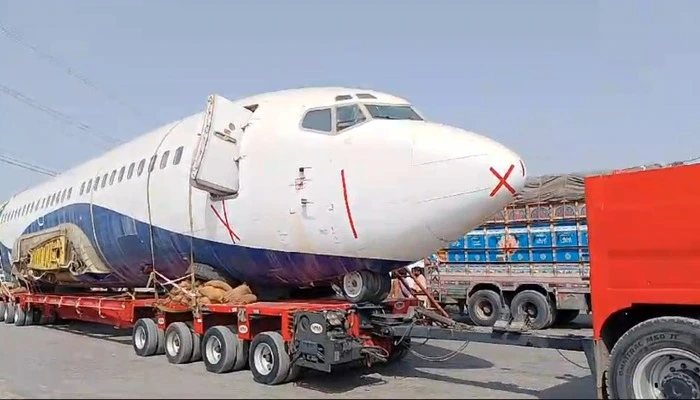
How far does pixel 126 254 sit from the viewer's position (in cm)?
1386

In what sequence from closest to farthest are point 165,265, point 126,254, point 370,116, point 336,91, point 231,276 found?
1. point 370,116
2. point 336,91
3. point 231,276
4. point 165,265
5. point 126,254

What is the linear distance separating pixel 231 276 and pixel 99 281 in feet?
19.0

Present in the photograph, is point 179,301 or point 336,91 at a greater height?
point 336,91

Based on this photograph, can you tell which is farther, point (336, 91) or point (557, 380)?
point (336, 91)

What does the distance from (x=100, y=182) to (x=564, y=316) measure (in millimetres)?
11447

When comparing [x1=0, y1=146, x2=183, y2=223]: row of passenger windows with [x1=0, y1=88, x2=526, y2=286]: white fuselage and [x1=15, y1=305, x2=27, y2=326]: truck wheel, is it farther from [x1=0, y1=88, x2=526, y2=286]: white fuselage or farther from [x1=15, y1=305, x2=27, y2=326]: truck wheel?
[x1=15, y1=305, x2=27, y2=326]: truck wheel

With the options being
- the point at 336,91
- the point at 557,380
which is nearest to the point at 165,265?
the point at 336,91

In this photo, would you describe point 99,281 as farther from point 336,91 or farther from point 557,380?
point 557,380

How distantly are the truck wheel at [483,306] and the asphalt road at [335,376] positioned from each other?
11.9 ft

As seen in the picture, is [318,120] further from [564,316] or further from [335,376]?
[564,316]

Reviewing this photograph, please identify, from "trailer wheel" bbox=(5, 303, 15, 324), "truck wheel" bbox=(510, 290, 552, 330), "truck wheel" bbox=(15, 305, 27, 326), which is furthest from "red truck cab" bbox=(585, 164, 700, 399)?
"trailer wheel" bbox=(5, 303, 15, 324)

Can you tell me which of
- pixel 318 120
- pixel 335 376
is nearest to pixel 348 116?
pixel 318 120

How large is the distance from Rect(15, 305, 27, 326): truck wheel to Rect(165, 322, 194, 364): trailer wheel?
1084 cm

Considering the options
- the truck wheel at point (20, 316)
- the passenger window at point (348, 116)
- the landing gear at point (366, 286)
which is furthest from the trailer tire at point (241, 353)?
the truck wheel at point (20, 316)
